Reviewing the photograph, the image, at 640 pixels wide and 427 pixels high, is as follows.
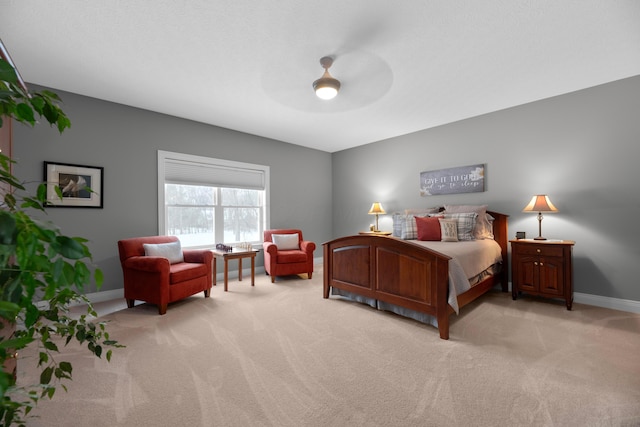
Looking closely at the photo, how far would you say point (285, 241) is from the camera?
15.9ft

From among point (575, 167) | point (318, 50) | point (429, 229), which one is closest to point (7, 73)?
point (318, 50)

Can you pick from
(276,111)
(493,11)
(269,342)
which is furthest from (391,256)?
(276,111)

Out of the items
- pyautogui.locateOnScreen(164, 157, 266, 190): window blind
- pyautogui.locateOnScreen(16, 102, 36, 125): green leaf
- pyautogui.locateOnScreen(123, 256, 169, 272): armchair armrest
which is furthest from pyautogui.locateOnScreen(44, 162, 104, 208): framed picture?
pyautogui.locateOnScreen(16, 102, 36, 125): green leaf

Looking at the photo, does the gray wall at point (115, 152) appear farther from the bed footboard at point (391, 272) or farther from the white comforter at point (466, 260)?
the white comforter at point (466, 260)

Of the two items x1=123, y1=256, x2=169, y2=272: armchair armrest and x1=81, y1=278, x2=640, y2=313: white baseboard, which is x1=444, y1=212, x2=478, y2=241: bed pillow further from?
x1=123, y1=256, x2=169, y2=272: armchair armrest

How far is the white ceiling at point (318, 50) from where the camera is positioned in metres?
Result: 2.10

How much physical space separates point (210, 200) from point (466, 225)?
3.96 m

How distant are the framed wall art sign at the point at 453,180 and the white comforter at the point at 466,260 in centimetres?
95

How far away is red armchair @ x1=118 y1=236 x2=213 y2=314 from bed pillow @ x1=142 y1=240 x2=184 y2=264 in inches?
0.5

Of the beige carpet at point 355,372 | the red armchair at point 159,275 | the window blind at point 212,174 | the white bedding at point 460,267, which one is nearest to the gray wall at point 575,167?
the beige carpet at point 355,372

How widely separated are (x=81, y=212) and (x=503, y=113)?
→ 5.78m

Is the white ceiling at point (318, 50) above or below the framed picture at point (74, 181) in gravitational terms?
above

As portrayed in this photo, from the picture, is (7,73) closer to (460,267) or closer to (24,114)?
(24,114)

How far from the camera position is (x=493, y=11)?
212 centimetres
